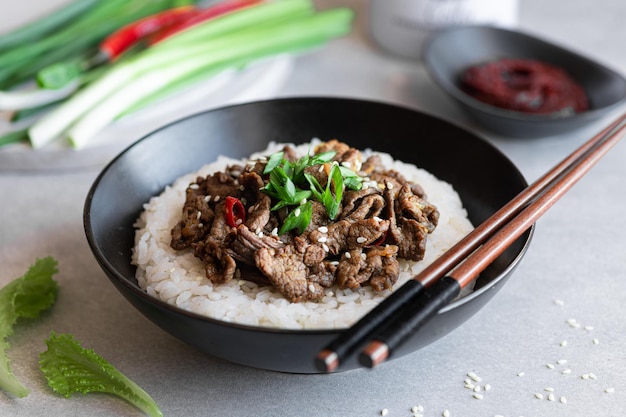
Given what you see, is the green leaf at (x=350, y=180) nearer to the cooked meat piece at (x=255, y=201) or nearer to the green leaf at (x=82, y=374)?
the cooked meat piece at (x=255, y=201)

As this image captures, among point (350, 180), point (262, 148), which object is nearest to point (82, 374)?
point (350, 180)

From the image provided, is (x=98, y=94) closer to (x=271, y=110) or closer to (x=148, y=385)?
(x=271, y=110)

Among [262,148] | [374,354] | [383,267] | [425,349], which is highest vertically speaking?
[374,354]

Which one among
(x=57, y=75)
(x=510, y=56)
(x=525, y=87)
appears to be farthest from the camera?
(x=510, y=56)

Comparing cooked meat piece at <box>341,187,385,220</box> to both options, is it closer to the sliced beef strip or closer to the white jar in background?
the sliced beef strip

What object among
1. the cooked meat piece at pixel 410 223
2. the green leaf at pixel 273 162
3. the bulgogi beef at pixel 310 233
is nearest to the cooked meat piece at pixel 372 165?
the bulgogi beef at pixel 310 233

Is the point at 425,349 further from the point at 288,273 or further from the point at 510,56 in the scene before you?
the point at 510,56
